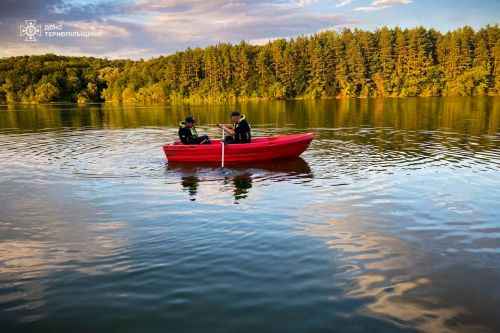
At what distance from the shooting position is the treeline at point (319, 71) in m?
94.1

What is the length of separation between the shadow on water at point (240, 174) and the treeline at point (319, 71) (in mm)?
86386

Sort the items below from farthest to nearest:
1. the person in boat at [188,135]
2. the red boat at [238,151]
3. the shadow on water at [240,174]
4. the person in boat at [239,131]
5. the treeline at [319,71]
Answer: the treeline at [319,71], the person in boat at [188,135], the person in boat at [239,131], the red boat at [238,151], the shadow on water at [240,174]

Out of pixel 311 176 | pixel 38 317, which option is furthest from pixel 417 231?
pixel 38 317

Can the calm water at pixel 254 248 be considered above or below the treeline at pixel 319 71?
below

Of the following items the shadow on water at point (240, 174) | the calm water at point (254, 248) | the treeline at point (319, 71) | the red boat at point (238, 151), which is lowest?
the calm water at point (254, 248)

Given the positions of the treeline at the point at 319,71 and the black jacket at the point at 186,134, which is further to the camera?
the treeline at the point at 319,71

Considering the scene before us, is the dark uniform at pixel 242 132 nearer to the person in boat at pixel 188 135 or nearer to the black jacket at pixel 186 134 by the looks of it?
the person in boat at pixel 188 135

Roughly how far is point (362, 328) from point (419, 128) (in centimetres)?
2687

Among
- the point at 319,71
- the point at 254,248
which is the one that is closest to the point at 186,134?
the point at 254,248

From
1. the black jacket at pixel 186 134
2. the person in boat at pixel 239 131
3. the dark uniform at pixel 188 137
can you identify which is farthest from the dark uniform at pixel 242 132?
the black jacket at pixel 186 134

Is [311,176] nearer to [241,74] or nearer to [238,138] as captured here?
[238,138]

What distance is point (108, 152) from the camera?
69.2 feet

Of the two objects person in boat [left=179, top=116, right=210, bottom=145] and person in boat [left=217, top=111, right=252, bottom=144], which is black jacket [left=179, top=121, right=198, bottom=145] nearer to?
person in boat [left=179, top=116, right=210, bottom=145]

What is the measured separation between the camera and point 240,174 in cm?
1555
